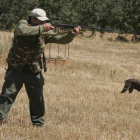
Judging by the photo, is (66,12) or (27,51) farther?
(66,12)

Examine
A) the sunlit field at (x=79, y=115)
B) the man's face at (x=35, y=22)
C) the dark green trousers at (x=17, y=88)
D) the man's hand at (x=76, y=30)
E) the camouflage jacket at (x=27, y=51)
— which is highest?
the man's face at (x=35, y=22)

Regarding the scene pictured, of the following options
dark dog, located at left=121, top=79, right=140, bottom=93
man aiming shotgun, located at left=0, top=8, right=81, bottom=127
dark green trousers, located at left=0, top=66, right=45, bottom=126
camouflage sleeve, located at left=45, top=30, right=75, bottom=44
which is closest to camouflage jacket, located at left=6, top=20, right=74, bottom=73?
man aiming shotgun, located at left=0, top=8, right=81, bottom=127

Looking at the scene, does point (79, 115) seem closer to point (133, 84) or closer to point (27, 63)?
point (27, 63)

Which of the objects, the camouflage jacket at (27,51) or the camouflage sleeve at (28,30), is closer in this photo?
the camouflage sleeve at (28,30)

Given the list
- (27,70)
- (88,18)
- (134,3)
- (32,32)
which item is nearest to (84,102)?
(27,70)

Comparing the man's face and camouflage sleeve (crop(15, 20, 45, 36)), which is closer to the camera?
camouflage sleeve (crop(15, 20, 45, 36))

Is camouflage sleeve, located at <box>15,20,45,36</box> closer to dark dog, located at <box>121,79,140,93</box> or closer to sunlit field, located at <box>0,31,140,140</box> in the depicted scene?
sunlit field, located at <box>0,31,140,140</box>

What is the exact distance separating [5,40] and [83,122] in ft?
37.2

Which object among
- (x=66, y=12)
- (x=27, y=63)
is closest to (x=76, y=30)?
(x=27, y=63)

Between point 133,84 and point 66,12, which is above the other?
point 133,84

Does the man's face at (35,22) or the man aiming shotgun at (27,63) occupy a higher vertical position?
the man's face at (35,22)

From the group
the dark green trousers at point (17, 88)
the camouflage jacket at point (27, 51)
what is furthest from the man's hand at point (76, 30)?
the dark green trousers at point (17, 88)

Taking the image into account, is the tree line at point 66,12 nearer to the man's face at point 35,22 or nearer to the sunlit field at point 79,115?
the sunlit field at point 79,115

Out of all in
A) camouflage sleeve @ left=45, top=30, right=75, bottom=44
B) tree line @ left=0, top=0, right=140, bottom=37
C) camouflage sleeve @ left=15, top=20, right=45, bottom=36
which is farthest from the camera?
tree line @ left=0, top=0, right=140, bottom=37
